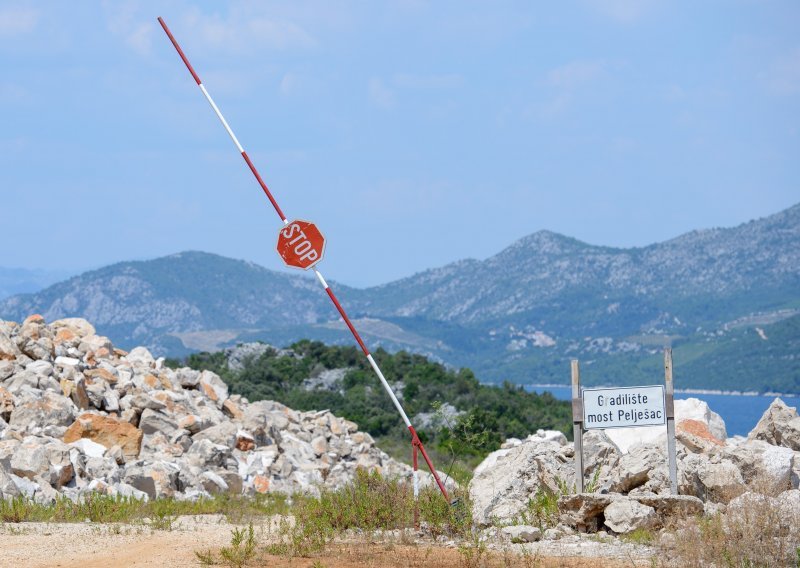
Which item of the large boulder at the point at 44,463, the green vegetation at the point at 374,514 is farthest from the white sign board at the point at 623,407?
the large boulder at the point at 44,463

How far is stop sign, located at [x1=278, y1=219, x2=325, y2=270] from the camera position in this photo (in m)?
13.8

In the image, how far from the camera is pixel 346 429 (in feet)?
98.6

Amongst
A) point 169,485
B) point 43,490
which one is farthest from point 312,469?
point 43,490

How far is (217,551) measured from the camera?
39.3ft

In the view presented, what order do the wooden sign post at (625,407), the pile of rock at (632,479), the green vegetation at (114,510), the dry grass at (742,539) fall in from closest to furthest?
the dry grass at (742,539)
the pile of rock at (632,479)
the wooden sign post at (625,407)
the green vegetation at (114,510)

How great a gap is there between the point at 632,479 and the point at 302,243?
482cm

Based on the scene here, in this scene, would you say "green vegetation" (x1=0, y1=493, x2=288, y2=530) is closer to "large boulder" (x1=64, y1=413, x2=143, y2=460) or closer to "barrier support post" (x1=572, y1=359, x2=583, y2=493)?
"large boulder" (x1=64, y1=413, x2=143, y2=460)

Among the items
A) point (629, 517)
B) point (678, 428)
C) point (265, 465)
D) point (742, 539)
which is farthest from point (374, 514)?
point (265, 465)

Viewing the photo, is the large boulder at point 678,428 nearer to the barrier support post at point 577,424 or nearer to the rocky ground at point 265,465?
the rocky ground at point 265,465

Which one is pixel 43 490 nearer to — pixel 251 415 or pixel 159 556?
pixel 159 556

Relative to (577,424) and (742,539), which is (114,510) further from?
(742,539)

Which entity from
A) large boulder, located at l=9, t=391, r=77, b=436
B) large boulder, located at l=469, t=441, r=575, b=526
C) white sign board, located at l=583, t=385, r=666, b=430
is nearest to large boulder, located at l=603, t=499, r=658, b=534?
white sign board, located at l=583, t=385, r=666, b=430

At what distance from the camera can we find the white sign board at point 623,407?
1351cm

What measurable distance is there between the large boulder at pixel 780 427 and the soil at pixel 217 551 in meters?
5.43
